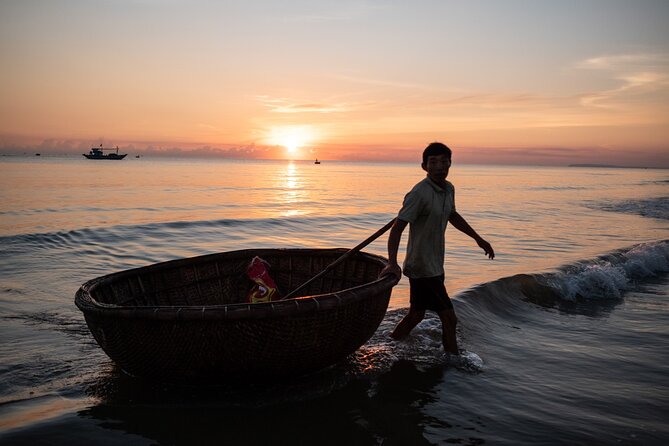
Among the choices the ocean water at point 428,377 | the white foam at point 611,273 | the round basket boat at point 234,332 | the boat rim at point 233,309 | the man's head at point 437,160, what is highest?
the man's head at point 437,160

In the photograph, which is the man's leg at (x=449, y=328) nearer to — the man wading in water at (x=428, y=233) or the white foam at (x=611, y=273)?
the man wading in water at (x=428, y=233)

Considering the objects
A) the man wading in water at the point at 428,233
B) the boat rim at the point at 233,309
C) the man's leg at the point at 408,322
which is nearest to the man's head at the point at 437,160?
the man wading in water at the point at 428,233

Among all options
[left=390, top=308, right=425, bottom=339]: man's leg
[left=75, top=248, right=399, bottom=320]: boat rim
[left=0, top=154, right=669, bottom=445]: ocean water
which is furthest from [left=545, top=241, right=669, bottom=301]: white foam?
[left=75, top=248, right=399, bottom=320]: boat rim

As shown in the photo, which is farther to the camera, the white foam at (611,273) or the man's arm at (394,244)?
the white foam at (611,273)

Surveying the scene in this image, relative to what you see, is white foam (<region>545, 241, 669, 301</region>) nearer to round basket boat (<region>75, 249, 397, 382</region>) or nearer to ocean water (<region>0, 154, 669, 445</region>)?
ocean water (<region>0, 154, 669, 445</region>)

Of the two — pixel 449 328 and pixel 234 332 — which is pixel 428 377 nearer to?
pixel 449 328

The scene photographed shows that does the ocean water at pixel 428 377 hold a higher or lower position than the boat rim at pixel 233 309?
lower

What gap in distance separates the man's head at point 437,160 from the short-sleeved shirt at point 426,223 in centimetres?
9

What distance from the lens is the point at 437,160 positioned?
169 inches

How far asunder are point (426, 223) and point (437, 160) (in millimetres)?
566

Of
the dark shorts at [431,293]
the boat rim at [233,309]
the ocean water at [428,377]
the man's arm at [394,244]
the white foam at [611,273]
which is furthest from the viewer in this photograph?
the white foam at [611,273]

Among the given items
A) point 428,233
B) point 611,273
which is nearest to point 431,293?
point 428,233

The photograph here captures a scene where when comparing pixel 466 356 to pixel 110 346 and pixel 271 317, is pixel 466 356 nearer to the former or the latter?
pixel 271 317

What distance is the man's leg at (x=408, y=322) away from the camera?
4.90m
